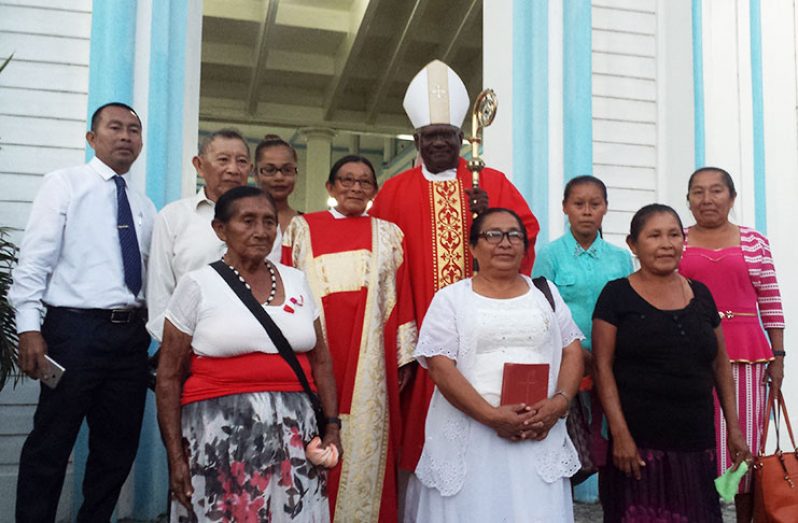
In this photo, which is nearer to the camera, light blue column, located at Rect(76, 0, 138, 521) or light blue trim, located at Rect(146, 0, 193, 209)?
light blue column, located at Rect(76, 0, 138, 521)

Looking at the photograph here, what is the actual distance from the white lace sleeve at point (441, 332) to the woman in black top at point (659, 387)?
1.83 feet

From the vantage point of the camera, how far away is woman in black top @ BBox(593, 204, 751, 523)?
257 cm

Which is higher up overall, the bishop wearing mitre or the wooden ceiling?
the wooden ceiling

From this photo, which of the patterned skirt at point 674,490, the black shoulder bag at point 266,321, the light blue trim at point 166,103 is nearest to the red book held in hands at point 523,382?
the patterned skirt at point 674,490

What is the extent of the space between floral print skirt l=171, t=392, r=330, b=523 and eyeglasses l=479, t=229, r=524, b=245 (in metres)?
0.83

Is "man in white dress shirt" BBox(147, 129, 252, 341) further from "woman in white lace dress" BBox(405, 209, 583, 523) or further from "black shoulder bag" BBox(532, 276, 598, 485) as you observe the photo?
"black shoulder bag" BBox(532, 276, 598, 485)

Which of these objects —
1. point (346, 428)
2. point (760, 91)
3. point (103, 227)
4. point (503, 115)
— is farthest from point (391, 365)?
point (760, 91)

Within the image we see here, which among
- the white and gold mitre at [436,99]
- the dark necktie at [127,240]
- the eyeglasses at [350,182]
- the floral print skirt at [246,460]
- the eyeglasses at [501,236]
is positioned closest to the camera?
the floral print skirt at [246,460]

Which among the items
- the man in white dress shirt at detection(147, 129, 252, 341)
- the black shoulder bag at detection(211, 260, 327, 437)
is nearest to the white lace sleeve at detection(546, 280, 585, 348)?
the black shoulder bag at detection(211, 260, 327, 437)

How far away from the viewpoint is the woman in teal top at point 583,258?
324cm

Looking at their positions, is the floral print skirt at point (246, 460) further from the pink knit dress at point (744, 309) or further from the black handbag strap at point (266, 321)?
the pink knit dress at point (744, 309)

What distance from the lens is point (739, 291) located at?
11.0 ft

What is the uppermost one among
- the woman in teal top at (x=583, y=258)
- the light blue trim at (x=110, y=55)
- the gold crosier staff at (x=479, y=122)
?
the light blue trim at (x=110, y=55)

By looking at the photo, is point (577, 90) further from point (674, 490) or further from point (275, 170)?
point (674, 490)
